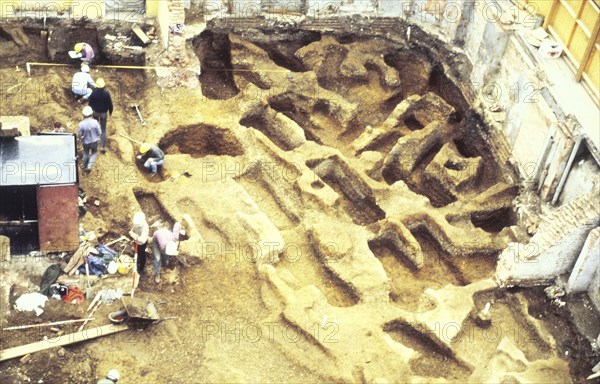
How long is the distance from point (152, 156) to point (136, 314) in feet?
12.9

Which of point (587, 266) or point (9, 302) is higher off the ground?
point (587, 266)

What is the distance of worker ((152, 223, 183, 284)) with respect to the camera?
14.6 m

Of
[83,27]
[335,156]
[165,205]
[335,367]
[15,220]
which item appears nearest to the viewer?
[335,367]

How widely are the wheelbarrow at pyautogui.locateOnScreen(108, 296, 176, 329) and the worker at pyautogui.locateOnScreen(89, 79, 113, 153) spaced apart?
12.9ft

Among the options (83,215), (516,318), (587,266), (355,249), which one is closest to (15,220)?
(83,215)

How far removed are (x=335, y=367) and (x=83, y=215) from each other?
17.1ft

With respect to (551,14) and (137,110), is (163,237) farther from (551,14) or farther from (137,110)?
(551,14)

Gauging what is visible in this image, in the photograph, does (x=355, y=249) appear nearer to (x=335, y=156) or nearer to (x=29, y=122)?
(x=335, y=156)

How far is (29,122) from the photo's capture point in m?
17.0

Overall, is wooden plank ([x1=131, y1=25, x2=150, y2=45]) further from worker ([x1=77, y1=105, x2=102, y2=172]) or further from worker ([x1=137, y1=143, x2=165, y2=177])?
worker ([x1=137, y1=143, x2=165, y2=177])

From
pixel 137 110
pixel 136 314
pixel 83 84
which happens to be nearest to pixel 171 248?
pixel 136 314

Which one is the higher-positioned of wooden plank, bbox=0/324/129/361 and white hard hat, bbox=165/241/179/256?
white hard hat, bbox=165/241/179/256

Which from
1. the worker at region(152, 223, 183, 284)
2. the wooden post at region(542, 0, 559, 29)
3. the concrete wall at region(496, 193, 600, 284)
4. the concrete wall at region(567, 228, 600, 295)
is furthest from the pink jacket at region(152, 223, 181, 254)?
the wooden post at region(542, 0, 559, 29)

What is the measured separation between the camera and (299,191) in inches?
659
